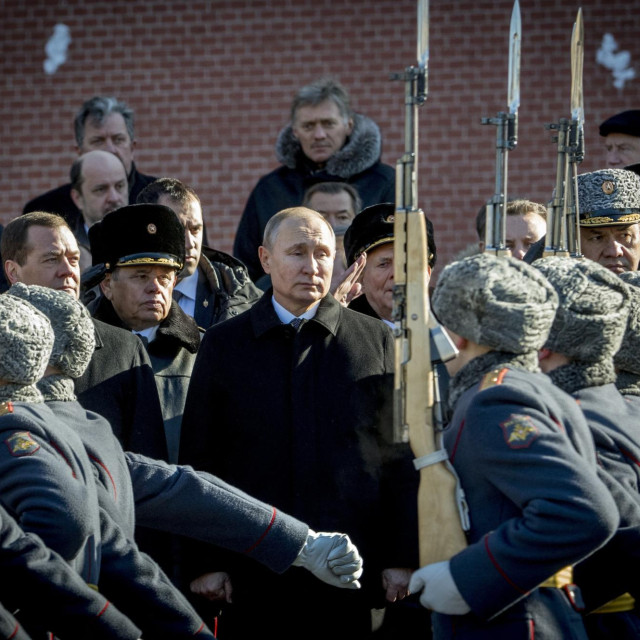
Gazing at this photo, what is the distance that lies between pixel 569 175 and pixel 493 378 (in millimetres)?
1966

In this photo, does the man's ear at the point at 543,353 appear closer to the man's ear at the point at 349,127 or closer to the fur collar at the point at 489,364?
the fur collar at the point at 489,364

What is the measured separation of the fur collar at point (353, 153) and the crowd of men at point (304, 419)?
1cm

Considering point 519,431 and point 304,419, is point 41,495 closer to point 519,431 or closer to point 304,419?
point 519,431

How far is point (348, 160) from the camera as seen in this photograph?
7.85 meters

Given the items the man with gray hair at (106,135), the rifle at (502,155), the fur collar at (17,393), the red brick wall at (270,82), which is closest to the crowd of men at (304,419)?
the fur collar at (17,393)

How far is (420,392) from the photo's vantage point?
3.62 m

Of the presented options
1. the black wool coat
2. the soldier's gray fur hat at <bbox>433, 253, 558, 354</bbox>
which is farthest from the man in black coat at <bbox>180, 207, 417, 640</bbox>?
the soldier's gray fur hat at <bbox>433, 253, 558, 354</bbox>

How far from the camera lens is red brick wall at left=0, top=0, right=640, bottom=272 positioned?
10445 millimetres

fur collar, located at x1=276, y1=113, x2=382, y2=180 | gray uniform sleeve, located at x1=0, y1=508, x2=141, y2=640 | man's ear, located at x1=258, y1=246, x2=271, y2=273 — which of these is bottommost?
gray uniform sleeve, located at x1=0, y1=508, x2=141, y2=640

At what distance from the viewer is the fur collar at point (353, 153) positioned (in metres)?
7.85

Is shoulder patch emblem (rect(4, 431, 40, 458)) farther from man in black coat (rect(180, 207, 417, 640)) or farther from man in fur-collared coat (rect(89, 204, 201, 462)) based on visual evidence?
man in fur-collared coat (rect(89, 204, 201, 462))

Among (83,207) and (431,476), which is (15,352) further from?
(83,207)

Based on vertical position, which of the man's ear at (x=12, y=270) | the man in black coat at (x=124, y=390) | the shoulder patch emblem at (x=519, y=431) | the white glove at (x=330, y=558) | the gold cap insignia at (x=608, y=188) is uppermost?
the gold cap insignia at (x=608, y=188)

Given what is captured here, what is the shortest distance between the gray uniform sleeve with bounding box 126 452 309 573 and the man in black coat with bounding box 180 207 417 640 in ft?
2.34
